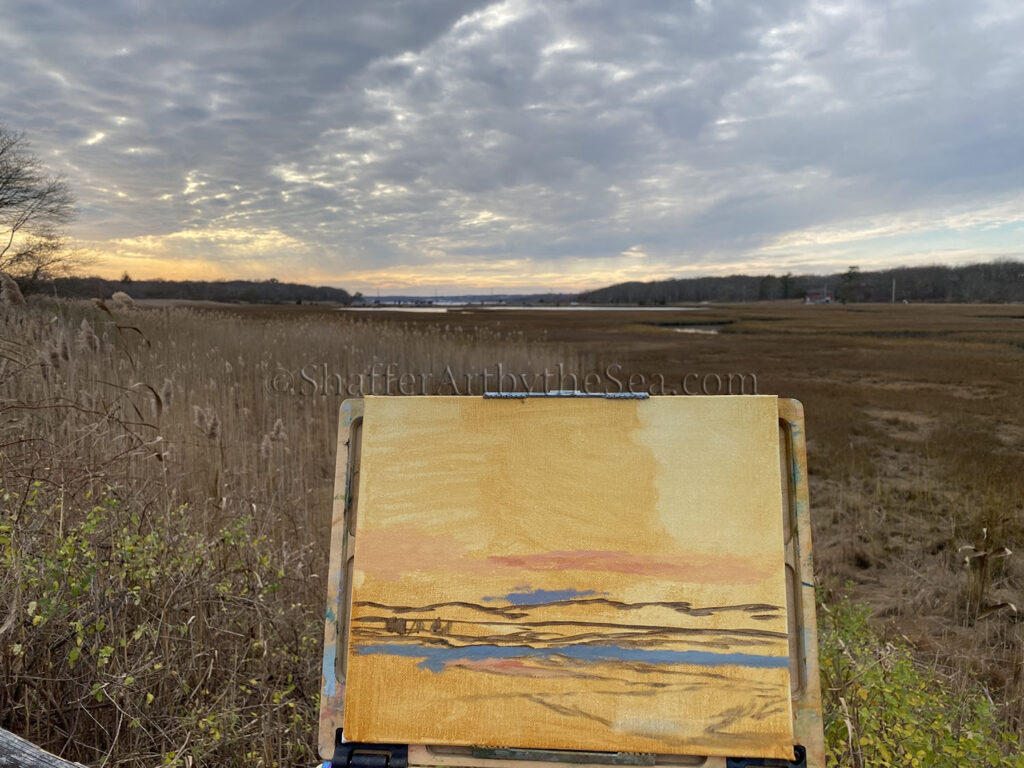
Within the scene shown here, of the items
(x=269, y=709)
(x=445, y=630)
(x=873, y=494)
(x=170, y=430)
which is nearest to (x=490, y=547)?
(x=445, y=630)

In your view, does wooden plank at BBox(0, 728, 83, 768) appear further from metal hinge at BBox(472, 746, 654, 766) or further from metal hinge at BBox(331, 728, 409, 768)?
metal hinge at BBox(472, 746, 654, 766)

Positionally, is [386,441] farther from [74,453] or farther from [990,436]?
[990,436]

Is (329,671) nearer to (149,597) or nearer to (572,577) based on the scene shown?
(572,577)

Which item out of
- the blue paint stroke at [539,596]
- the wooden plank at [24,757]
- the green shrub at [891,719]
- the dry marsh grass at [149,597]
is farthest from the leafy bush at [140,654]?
the green shrub at [891,719]

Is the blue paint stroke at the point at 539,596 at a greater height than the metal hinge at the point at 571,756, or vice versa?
the blue paint stroke at the point at 539,596

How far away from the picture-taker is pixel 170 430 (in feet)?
16.6

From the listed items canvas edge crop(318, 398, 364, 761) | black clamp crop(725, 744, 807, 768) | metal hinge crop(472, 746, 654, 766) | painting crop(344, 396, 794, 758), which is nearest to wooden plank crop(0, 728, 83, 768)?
canvas edge crop(318, 398, 364, 761)

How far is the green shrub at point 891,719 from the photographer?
201cm

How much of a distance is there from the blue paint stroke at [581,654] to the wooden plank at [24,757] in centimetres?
66

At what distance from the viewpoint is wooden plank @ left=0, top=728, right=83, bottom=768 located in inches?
49.5

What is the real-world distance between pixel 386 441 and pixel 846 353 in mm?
24749

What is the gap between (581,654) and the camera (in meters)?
1.36

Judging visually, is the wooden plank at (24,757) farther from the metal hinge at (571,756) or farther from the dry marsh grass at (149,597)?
the metal hinge at (571,756)

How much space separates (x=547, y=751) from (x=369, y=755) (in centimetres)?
40
